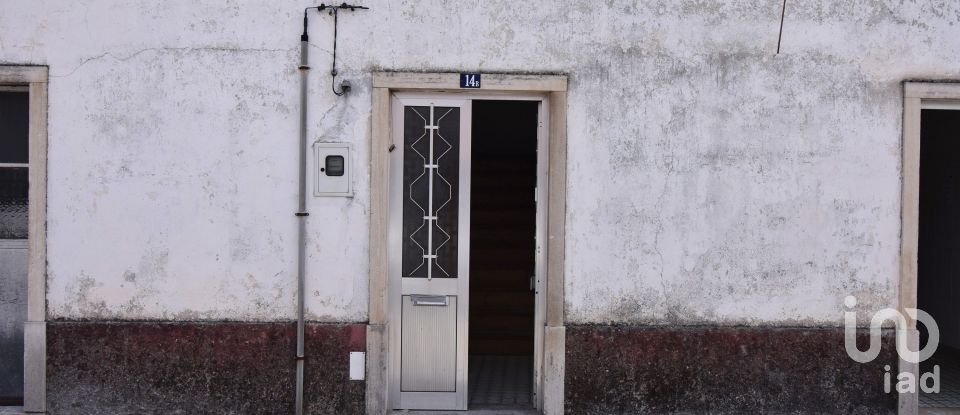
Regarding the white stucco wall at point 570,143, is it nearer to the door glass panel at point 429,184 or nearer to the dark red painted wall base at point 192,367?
the dark red painted wall base at point 192,367

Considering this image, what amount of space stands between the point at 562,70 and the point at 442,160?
3.90 feet

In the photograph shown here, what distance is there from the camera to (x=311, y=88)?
6.07 m

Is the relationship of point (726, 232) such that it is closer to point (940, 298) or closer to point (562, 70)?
point (562, 70)

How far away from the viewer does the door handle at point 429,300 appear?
20.7ft

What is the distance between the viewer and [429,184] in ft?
20.7

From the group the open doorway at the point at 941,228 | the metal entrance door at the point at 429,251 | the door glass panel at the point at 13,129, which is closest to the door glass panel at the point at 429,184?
the metal entrance door at the point at 429,251

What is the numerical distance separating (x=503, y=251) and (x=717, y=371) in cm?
363

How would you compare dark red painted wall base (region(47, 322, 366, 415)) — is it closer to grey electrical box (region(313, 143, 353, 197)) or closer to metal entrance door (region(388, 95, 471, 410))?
metal entrance door (region(388, 95, 471, 410))

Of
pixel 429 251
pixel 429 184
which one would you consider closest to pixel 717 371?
pixel 429 251

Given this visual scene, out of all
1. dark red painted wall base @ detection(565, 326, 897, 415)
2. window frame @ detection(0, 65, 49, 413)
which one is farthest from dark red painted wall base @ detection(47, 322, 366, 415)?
dark red painted wall base @ detection(565, 326, 897, 415)

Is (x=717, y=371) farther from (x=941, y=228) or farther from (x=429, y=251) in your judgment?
(x=941, y=228)

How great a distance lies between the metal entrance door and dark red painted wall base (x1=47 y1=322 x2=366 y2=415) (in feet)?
1.50

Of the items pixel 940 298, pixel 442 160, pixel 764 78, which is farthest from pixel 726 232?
pixel 940 298

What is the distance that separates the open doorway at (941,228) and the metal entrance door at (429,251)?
5.87 m
